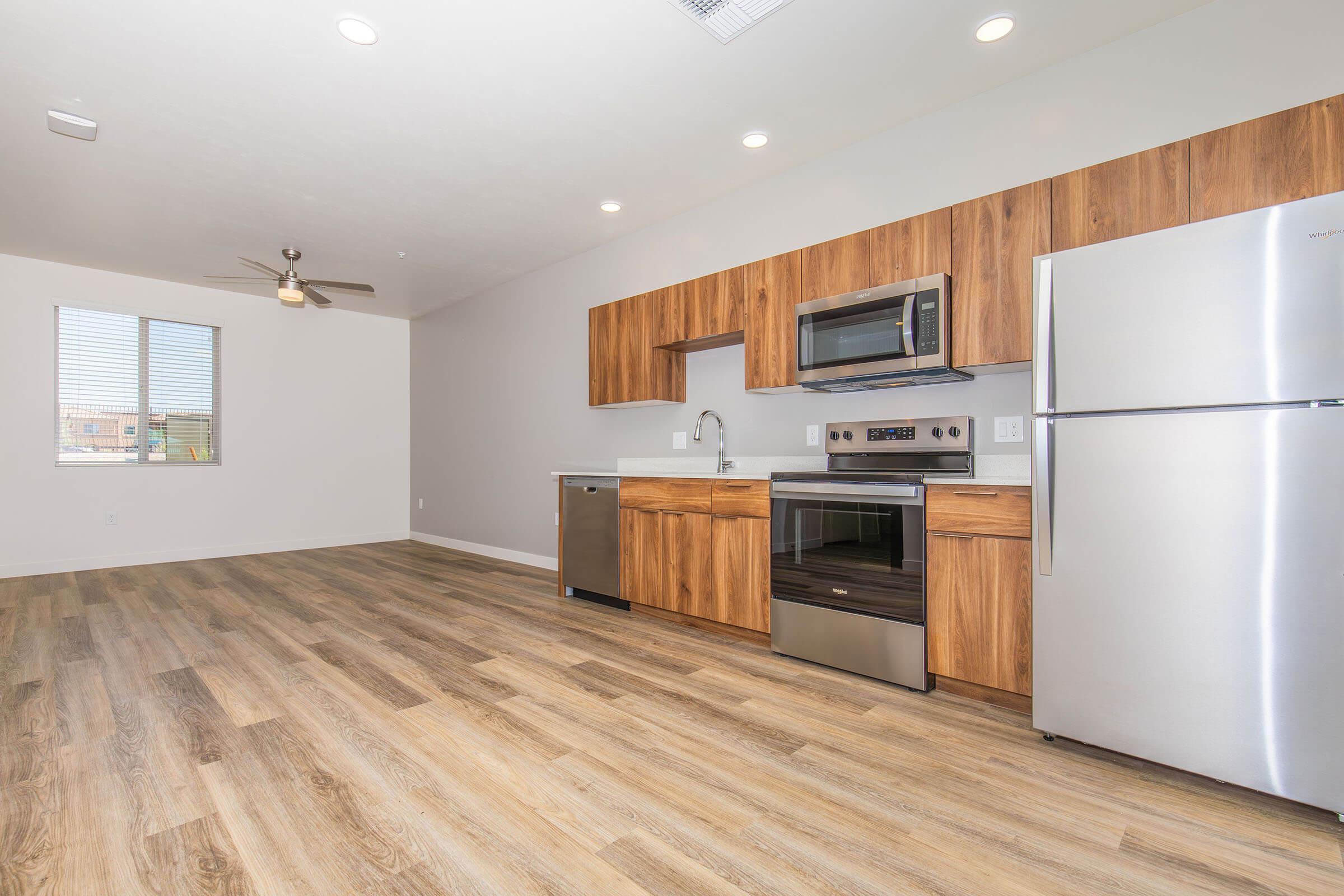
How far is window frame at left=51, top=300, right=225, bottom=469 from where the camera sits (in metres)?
5.32

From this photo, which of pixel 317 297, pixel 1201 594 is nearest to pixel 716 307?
pixel 1201 594

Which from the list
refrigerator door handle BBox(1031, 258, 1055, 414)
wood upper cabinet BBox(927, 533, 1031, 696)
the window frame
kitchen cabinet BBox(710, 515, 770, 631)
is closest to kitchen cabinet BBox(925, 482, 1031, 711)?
wood upper cabinet BBox(927, 533, 1031, 696)

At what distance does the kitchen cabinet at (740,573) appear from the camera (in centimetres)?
317

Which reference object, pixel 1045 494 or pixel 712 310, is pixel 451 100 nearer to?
pixel 712 310

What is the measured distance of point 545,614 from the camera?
12.7 ft

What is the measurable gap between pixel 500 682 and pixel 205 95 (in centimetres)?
298

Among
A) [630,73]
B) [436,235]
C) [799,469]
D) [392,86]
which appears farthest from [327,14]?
[799,469]

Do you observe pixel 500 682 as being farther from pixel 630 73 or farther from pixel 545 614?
pixel 630 73

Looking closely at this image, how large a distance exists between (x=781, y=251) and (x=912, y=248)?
100cm

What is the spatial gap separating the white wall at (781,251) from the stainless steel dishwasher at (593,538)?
594 mm

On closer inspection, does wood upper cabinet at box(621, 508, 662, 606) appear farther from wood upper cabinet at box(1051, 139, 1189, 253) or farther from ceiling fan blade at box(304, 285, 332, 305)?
ceiling fan blade at box(304, 285, 332, 305)

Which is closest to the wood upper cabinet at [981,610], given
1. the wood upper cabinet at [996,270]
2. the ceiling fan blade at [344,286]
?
the wood upper cabinet at [996,270]

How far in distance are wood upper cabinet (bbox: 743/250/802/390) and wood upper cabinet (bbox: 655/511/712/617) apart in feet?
2.81

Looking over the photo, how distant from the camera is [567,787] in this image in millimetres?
1850
